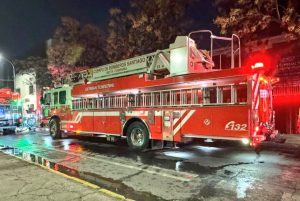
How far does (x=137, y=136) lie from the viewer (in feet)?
36.8

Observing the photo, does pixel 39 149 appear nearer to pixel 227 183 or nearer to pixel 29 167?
pixel 29 167

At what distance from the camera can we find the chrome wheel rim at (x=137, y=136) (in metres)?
11.0

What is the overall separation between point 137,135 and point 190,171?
3.86 m

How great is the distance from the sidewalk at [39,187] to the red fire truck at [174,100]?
3865 mm

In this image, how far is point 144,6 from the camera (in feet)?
56.4

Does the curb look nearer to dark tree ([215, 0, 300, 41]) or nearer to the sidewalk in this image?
the sidewalk

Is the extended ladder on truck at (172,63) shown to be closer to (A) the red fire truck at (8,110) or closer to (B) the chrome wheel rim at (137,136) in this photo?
(B) the chrome wheel rim at (137,136)

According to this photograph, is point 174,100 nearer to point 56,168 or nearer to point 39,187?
point 56,168

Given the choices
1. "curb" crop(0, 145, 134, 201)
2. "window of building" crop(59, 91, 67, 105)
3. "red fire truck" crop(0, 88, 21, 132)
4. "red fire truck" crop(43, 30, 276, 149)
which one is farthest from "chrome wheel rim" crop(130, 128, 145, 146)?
"red fire truck" crop(0, 88, 21, 132)

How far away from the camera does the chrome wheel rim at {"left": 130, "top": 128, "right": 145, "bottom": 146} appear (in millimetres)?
10977

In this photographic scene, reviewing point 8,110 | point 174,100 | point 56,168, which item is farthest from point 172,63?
point 8,110

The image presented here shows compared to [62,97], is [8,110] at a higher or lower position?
lower

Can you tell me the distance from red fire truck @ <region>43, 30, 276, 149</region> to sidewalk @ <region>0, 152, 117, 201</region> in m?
3.86

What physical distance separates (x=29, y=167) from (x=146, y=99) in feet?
13.9
